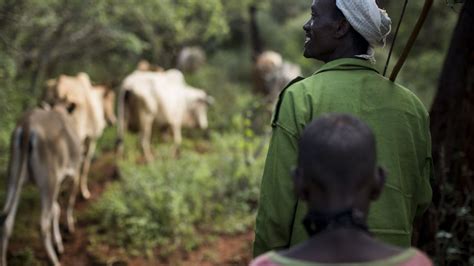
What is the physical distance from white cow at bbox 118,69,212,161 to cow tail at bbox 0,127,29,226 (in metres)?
3.57

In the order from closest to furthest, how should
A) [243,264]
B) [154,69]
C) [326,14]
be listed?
1. [326,14]
2. [243,264]
3. [154,69]

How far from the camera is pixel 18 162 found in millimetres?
6484

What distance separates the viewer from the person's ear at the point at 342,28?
8.31ft

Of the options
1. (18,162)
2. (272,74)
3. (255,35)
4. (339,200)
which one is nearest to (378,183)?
(339,200)

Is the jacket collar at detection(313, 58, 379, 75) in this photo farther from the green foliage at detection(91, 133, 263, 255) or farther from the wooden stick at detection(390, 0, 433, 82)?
the green foliage at detection(91, 133, 263, 255)

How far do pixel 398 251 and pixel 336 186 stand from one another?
0.23 meters

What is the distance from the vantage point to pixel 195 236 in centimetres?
746

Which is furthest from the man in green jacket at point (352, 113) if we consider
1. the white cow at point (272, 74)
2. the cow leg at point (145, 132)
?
the white cow at point (272, 74)

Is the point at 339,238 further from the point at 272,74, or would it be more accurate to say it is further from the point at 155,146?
the point at 272,74

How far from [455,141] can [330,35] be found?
2.71 metres

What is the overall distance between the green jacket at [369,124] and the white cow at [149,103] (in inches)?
312

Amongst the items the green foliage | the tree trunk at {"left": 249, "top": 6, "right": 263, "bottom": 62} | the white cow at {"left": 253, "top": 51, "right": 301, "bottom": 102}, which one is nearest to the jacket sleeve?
the green foliage

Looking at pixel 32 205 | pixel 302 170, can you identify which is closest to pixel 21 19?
pixel 32 205

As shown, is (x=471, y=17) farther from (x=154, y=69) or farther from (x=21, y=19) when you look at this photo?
(x=154, y=69)
